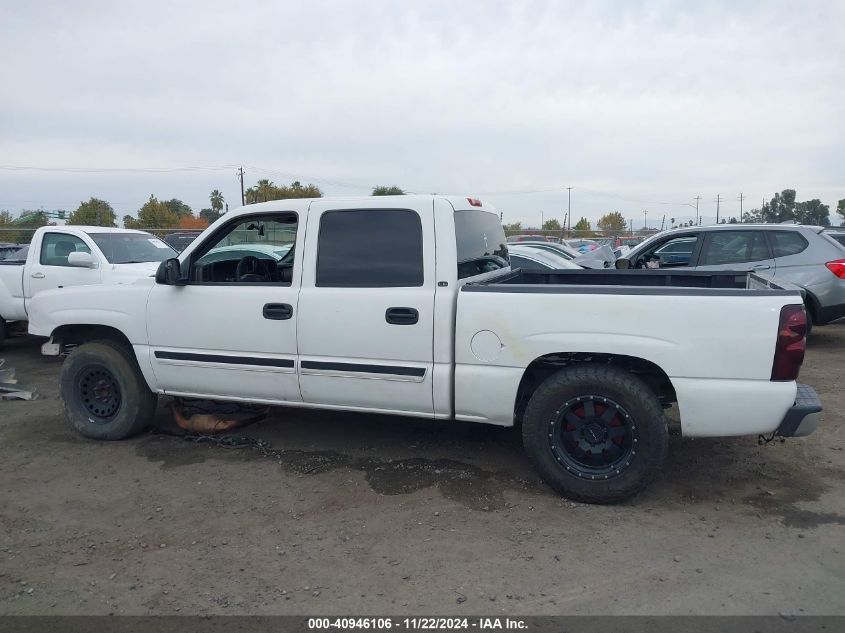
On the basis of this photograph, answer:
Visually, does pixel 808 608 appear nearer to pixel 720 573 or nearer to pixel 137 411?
pixel 720 573

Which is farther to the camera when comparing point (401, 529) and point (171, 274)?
point (171, 274)

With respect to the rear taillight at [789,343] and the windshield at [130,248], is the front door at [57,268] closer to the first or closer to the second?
the windshield at [130,248]

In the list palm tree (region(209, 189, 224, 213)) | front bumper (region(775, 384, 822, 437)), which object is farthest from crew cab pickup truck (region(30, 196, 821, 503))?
palm tree (region(209, 189, 224, 213))

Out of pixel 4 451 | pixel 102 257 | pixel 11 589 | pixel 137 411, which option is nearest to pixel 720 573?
pixel 11 589

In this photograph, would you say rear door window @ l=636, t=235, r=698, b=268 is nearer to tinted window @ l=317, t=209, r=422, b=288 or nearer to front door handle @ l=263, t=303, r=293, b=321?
tinted window @ l=317, t=209, r=422, b=288

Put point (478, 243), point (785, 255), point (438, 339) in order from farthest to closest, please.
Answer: point (785, 255) < point (478, 243) < point (438, 339)

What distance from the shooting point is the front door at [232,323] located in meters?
4.72

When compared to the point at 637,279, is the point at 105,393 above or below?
below

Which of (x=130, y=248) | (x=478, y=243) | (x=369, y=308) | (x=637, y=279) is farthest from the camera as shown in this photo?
(x=130, y=248)

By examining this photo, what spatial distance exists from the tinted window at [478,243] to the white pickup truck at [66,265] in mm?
5447

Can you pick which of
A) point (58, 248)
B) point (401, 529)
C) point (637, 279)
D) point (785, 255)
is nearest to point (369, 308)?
point (401, 529)

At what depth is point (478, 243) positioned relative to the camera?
492 cm

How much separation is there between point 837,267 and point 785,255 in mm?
612

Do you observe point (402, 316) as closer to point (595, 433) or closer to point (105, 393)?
point (595, 433)
